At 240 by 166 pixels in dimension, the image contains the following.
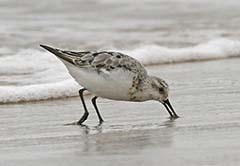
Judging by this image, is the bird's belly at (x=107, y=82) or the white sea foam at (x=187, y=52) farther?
the white sea foam at (x=187, y=52)

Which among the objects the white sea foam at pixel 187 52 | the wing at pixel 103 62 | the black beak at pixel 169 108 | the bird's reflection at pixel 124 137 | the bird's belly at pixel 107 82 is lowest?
the white sea foam at pixel 187 52

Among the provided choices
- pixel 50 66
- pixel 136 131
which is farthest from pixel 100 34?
pixel 136 131

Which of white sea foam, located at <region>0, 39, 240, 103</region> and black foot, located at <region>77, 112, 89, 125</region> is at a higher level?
black foot, located at <region>77, 112, 89, 125</region>

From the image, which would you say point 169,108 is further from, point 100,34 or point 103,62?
point 100,34

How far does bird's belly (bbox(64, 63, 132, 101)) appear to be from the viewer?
628 cm

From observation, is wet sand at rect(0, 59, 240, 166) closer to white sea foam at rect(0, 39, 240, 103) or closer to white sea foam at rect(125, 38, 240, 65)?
→ white sea foam at rect(0, 39, 240, 103)

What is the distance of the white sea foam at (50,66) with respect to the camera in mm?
7754

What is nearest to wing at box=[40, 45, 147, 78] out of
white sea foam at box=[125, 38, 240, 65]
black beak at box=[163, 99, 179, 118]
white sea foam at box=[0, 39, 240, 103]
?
black beak at box=[163, 99, 179, 118]

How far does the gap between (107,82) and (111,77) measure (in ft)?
0.16

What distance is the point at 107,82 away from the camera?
627cm

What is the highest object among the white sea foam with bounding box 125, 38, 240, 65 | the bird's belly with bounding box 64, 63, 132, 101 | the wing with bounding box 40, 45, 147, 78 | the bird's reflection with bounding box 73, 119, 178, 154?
the wing with bounding box 40, 45, 147, 78

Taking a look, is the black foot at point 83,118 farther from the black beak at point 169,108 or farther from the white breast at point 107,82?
the black beak at point 169,108

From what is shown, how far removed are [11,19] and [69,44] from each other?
2.44 meters

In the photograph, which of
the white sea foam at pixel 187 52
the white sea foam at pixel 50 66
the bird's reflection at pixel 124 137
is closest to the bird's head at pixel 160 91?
the bird's reflection at pixel 124 137
